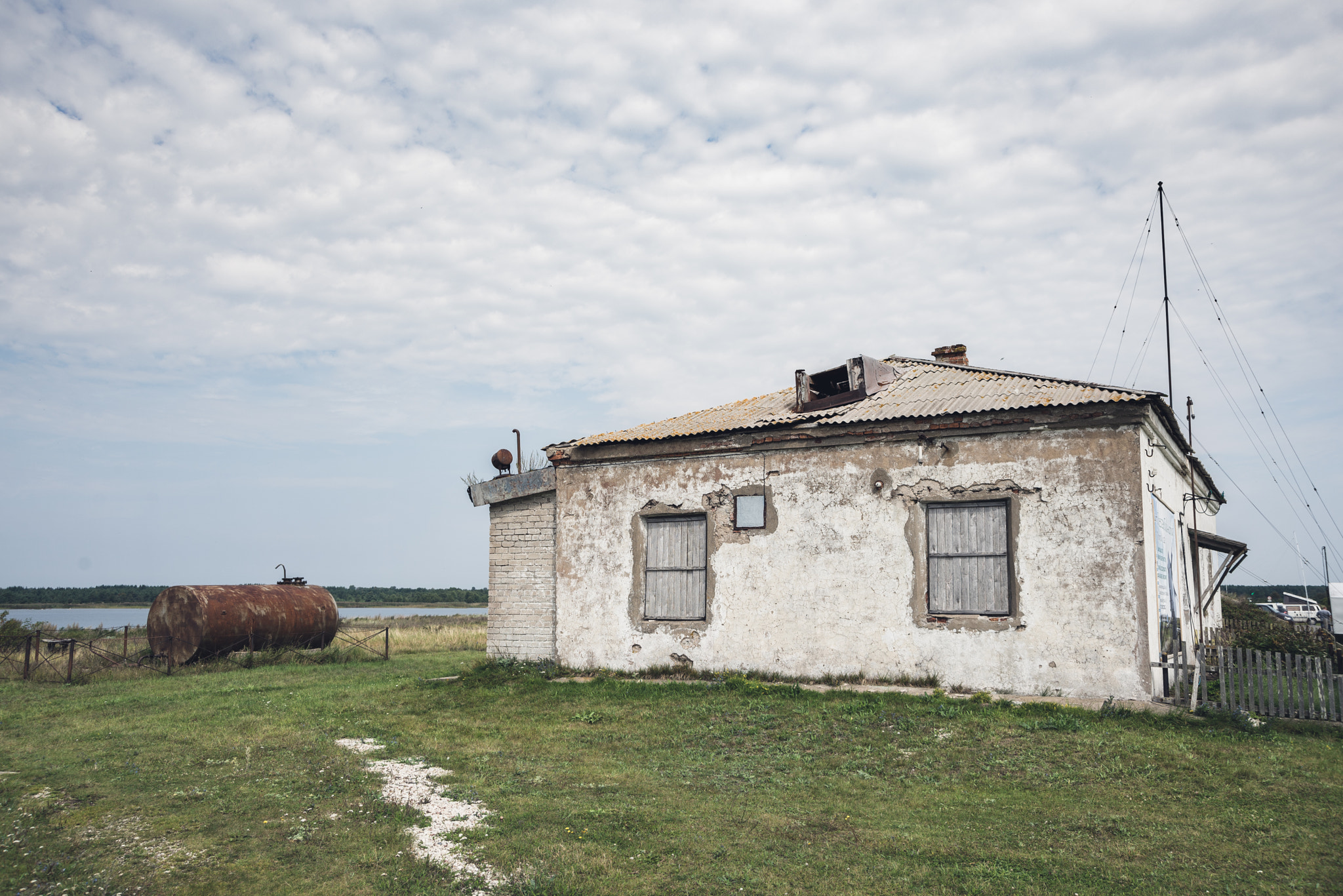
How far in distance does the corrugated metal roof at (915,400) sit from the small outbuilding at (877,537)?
54mm

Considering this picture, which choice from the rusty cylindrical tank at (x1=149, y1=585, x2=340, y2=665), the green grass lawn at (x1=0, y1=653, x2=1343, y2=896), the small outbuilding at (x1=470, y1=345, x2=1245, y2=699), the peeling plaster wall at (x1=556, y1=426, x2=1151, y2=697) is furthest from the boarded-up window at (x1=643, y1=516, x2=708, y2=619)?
the rusty cylindrical tank at (x1=149, y1=585, x2=340, y2=665)

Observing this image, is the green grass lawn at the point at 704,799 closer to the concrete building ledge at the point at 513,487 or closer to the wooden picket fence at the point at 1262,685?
the wooden picket fence at the point at 1262,685

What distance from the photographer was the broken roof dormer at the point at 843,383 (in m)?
12.7

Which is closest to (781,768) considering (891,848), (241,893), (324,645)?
(891,848)

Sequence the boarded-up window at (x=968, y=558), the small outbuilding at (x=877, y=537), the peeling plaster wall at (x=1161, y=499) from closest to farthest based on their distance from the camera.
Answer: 1. the peeling plaster wall at (x=1161, y=499)
2. the small outbuilding at (x=877, y=537)
3. the boarded-up window at (x=968, y=558)

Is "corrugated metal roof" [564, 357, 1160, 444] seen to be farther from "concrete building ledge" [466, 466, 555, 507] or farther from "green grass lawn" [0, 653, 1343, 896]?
"green grass lawn" [0, 653, 1343, 896]

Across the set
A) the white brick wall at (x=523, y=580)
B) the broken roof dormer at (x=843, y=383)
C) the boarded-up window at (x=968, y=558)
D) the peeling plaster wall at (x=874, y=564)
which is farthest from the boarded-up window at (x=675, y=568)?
the boarded-up window at (x=968, y=558)

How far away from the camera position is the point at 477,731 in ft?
33.1

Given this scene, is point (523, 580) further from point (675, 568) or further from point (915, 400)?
point (915, 400)

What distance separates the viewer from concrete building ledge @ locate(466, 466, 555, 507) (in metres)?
14.1

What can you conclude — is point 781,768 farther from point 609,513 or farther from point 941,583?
point 609,513

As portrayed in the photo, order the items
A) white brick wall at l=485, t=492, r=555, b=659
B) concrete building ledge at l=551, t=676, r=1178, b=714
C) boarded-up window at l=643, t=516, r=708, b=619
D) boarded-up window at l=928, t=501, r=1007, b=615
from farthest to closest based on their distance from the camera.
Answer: white brick wall at l=485, t=492, r=555, b=659 → boarded-up window at l=643, t=516, r=708, b=619 → boarded-up window at l=928, t=501, r=1007, b=615 → concrete building ledge at l=551, t=676, r=1178, b=714

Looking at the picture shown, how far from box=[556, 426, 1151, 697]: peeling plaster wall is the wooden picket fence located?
0.52m

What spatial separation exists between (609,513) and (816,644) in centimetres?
402
